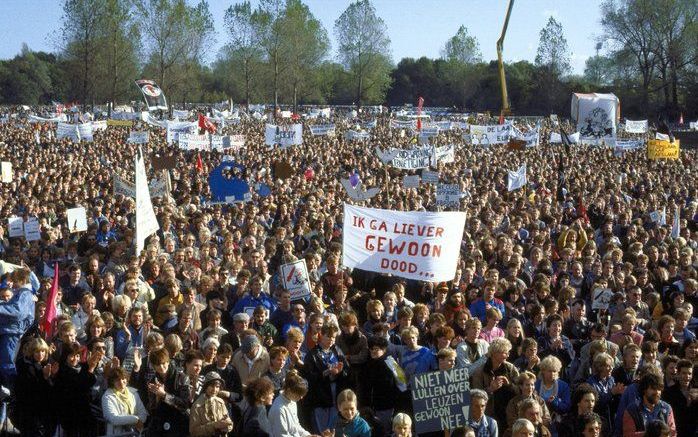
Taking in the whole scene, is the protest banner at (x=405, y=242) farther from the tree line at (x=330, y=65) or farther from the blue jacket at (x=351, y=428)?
the tree line at (x=330, y=65)

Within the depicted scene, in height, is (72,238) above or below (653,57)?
below

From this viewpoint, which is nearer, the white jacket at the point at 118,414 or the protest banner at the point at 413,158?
the white jacket at the point at 118,414

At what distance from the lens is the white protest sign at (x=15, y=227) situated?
13258mm

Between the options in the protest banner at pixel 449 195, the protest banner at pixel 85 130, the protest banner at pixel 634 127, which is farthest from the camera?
the protest banner at pixel 634 127

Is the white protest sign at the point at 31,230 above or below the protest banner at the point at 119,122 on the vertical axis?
below

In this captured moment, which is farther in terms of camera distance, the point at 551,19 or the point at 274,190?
the point at 551,19

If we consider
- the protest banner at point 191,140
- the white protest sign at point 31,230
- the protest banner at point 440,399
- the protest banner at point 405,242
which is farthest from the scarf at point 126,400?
the protest banner at point 191,140

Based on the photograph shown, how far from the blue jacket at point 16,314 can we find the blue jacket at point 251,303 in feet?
5.97

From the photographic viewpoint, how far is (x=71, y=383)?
6.45m

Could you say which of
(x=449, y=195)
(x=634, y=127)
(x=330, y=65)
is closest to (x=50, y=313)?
(x=449, y=195)

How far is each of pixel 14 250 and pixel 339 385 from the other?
6591 millimetres

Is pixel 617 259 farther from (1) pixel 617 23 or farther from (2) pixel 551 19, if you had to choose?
(2) pixel 551 19

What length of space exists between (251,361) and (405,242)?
2.54m

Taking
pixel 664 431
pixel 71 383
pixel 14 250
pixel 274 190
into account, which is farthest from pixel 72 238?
pixel 664 431
